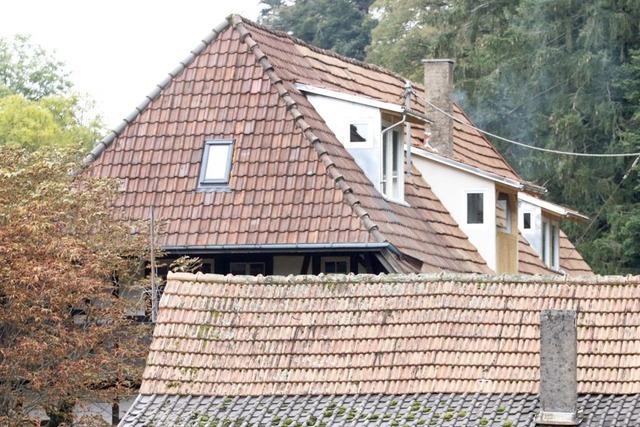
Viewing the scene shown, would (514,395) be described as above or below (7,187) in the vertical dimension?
below

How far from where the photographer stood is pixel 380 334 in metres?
23.6

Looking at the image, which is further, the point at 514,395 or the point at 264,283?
the point at 264,283

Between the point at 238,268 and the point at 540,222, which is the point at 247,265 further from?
the point at 540,222

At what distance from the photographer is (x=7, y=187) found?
94.0 ft

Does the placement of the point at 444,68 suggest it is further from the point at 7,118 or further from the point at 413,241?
the point at 7,118

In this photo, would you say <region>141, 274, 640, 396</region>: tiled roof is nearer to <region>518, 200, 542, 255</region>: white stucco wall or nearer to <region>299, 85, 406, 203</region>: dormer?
<region>299, 85, 406, 203</region>: dormer

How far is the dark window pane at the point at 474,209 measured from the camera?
36.9 meters

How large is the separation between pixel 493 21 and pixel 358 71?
20.3 metres

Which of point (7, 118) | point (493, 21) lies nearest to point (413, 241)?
point (493, 21)

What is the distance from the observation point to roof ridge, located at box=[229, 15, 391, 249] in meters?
30.8

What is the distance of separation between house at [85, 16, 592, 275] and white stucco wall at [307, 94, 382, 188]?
16mm

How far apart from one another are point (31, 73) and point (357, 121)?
4669cm

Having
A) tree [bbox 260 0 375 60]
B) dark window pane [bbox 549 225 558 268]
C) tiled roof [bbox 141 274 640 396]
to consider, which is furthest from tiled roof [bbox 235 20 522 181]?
tree [bbox 260 0 375 60]

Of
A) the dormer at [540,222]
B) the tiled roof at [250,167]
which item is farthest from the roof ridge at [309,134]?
the dormer at [540,222]
